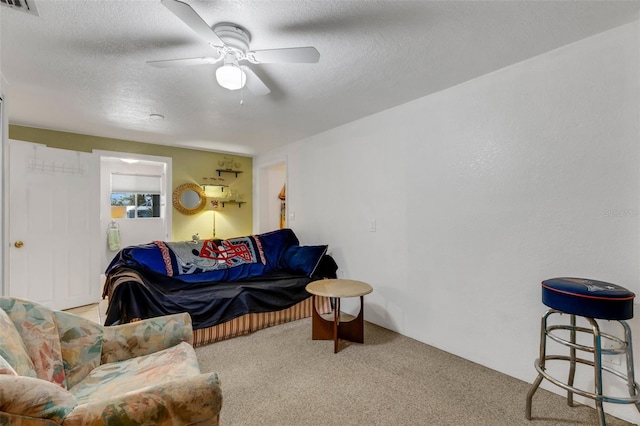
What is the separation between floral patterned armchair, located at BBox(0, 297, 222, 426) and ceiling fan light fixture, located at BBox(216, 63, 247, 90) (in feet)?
4.91

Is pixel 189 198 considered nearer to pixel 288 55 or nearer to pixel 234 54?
pixel 234 54

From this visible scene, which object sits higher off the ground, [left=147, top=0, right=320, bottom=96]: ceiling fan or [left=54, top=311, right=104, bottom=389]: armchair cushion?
[left=147, top=0, right=320, bottom=96]: ceiling fan

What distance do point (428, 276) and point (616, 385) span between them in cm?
130

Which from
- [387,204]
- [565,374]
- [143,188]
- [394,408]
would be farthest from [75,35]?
[143,188]

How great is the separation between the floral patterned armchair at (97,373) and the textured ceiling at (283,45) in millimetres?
1575

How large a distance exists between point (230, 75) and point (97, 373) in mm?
1769

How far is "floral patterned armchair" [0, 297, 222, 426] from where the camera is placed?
3.08 feet

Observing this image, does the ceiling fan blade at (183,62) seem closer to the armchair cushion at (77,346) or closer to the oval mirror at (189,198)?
the armchair cushion at (77,346)

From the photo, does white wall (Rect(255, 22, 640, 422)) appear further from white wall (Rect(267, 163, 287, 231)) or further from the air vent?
the air vent

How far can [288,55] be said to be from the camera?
5.57 feet

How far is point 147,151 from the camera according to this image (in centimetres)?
444

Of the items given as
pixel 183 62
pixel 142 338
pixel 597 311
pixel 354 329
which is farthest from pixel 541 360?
pixel 183 62

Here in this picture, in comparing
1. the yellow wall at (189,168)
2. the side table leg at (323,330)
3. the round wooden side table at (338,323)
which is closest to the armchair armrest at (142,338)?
the round wooden side table at (338,323)

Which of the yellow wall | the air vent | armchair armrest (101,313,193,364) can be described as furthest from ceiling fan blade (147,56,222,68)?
the yellow wall
